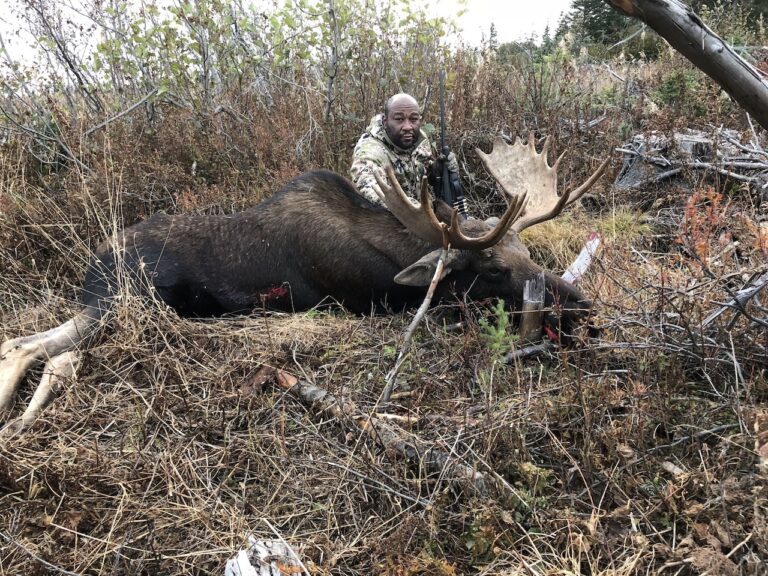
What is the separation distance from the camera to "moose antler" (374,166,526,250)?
3849mm

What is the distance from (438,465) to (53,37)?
744 cm

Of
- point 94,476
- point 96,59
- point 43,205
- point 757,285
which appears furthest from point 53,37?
point 757,285

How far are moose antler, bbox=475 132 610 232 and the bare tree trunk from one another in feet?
7.67

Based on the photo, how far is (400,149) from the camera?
19.9ft

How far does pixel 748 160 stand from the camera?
548 cm

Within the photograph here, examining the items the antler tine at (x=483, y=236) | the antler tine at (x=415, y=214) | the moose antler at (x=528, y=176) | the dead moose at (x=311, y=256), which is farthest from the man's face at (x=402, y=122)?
the antler tine at (x=483, y=236)

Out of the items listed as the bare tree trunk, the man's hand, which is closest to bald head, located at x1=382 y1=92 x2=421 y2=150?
the man's hand

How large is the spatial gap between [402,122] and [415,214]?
7.24 ft

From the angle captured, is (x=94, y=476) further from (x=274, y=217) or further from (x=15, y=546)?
(x=274, y=217)

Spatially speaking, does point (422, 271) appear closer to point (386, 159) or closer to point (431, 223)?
point (431, 223)

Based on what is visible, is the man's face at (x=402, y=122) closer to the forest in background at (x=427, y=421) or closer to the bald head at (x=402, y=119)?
the bald head at (x=402, y=119)

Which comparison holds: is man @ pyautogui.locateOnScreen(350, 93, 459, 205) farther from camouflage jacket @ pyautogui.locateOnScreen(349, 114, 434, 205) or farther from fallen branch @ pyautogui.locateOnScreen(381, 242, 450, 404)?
fallen branch @ pyautogui.locateOnScreen(381, 242, 450, 404)

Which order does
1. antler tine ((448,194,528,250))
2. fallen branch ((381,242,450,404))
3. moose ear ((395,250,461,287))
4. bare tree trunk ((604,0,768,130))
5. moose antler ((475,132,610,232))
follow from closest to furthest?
bare tree trunk ((604,0,768,130)) < fallen branch ((381,242,450,404)) < antler tine ((448,194,528,250)) < moose ear ((395,250,461,287)) < moose antler ((475,132,610,232))

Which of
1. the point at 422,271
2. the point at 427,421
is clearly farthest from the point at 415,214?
the point at 427,421
